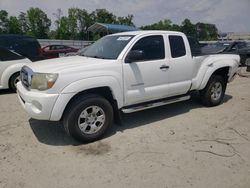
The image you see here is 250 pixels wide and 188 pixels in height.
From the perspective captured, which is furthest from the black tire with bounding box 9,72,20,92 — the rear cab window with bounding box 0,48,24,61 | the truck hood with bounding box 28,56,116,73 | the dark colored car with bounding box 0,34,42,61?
the truck hood with bounding box 28,56,116,73

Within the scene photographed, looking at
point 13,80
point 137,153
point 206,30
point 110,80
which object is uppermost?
point 206,30

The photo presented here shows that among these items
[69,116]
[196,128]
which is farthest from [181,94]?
[69,116]

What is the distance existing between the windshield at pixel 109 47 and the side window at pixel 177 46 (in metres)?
0.96

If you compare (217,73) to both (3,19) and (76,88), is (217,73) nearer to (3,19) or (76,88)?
(76,88)

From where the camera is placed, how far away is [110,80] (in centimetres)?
448

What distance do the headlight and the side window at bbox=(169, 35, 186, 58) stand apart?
2559 mm

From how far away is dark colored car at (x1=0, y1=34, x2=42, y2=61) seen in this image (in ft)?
27.6

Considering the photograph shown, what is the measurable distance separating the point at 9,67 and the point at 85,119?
4575mm

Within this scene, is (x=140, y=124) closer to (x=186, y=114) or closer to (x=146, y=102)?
(x=146, y=102)

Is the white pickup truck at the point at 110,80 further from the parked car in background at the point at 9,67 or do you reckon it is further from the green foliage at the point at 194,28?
the green foliage at the point at 194,28

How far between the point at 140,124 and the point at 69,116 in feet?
5.49

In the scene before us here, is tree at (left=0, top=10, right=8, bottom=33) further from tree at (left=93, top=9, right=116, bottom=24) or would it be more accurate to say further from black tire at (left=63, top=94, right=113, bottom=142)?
black tire at (left=63, top=94, right=113, bottom=142)

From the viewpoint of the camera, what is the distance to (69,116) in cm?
418

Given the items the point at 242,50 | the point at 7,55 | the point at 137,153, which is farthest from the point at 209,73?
the point at 242,50
